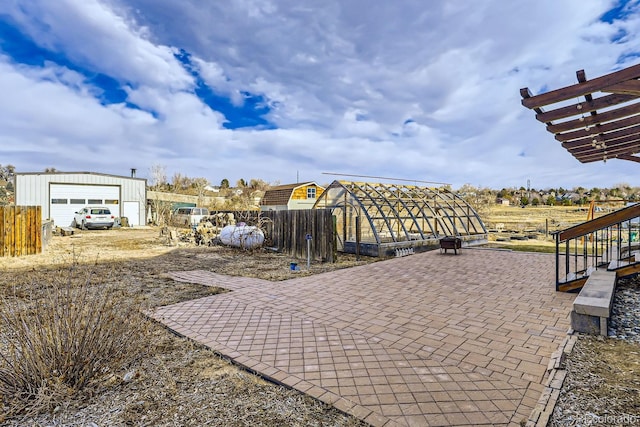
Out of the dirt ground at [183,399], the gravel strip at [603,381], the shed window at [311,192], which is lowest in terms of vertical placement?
the dirt ground at [183,399]

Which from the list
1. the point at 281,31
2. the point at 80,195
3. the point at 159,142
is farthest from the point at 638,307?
the point at 80,195

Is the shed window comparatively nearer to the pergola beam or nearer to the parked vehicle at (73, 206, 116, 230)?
the parked vehicle at (73, 206, 116, 230)

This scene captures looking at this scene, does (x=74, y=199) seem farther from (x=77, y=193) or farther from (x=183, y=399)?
(x=183, y=399)

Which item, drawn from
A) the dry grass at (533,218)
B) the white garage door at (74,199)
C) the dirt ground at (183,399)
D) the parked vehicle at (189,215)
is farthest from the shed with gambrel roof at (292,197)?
the dirt ground at (183,399)

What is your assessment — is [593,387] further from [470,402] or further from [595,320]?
[595,320]

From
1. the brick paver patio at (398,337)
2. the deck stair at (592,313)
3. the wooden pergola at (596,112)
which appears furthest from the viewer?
the deck stair at (592,313)

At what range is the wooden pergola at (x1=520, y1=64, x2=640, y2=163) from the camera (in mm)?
3092

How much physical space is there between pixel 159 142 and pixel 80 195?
7.46m

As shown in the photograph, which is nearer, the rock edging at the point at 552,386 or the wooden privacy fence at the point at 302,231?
the rock edging at the point at 552,386

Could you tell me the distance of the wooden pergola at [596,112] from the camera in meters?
3.09

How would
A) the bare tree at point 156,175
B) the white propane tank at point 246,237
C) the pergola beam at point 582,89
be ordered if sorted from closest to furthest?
the pergola beam at point 582,89 → the white propane tank at point 246,237 → the bare tree at point 156,175

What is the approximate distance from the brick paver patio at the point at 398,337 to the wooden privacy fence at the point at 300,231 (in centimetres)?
280

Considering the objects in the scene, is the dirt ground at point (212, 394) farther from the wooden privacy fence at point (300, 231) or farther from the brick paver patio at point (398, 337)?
the wooden privacy fence at point (300, 231)

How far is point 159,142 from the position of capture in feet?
67.4
